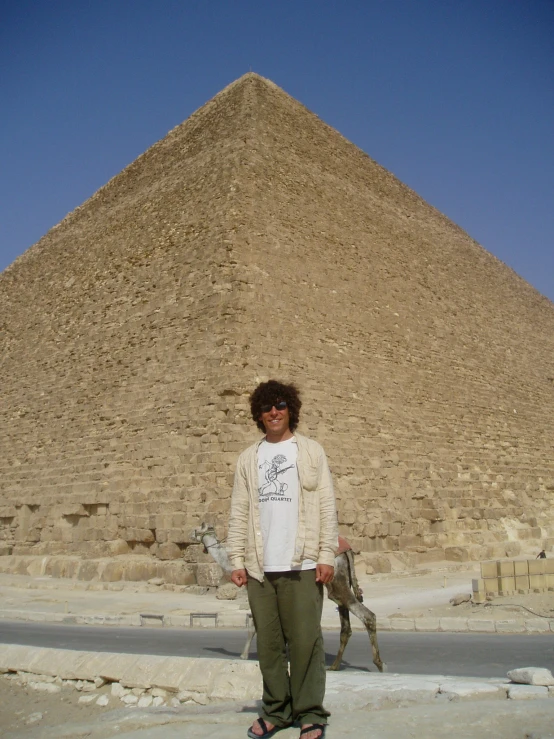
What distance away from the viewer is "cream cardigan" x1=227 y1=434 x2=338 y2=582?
9.73 ft

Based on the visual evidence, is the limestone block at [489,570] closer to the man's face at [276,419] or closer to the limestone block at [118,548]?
the limestone block at [118,548]

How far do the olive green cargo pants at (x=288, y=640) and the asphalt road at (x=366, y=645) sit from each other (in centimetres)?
188

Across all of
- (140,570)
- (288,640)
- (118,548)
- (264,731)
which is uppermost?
(288,640)

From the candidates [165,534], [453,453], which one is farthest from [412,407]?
[165,534]

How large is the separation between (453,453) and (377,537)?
387cm

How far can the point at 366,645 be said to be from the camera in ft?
19.1

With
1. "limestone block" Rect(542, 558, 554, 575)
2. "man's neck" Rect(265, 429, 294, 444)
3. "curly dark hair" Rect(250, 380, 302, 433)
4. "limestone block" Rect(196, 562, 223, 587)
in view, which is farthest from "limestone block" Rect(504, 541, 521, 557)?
"man's neck" Rect(265, 429, 294, 444)

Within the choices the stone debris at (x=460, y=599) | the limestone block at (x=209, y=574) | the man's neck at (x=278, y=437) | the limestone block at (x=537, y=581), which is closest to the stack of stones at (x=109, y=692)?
the man's neck at (x=278, y=437)

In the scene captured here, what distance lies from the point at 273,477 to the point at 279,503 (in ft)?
0.36

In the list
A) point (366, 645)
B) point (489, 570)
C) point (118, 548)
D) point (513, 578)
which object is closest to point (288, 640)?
point (366, 645)

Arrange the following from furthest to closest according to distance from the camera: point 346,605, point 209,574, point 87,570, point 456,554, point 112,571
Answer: point 456,554 → point 87,570 → point 112,571 → point 209,574 → point 346,605

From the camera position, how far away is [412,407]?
1517cm

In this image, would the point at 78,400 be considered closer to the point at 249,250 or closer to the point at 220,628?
the point at 249,250

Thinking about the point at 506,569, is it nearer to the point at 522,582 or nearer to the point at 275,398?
the point at 522,582
